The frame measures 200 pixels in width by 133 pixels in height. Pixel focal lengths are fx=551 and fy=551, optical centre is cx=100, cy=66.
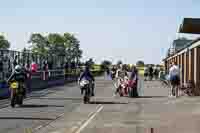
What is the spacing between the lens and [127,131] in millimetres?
13148

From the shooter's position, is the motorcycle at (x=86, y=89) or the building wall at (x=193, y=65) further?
the building wall at (x=193, y=65)

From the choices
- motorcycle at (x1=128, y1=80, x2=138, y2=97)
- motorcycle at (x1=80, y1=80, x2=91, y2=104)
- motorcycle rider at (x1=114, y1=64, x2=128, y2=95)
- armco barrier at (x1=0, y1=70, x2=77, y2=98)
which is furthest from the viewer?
motorcycle rider at (x1=114, y1=64, x2=128, y2=95)

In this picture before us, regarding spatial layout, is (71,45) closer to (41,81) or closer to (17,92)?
(41,81)

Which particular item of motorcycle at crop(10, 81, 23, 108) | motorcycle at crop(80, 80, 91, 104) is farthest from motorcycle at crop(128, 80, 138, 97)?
motorcycle at crop(10, 81, 23, 108)

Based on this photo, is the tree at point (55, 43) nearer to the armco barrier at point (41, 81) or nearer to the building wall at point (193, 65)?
the armco barrier at point (41, 81)

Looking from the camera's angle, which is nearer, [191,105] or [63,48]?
[191,105]

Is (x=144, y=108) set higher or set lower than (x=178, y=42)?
lower

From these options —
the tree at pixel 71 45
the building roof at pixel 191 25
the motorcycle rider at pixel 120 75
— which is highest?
the tree at pixel 71 45

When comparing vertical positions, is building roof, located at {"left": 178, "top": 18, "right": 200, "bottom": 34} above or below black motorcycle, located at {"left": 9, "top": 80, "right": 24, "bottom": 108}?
above

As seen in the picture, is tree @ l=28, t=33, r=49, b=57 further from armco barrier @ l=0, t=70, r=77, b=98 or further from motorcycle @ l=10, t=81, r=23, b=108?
motorcycle @ l=10, t=81, r=23, b=108

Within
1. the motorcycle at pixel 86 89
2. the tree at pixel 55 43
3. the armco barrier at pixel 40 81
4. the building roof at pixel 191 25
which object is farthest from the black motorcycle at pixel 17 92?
the tree at pixel 55 43

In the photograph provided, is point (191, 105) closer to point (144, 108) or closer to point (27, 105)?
point (144, 108)

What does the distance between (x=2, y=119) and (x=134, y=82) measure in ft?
37.0

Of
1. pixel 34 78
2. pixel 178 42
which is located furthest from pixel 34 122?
pixel 178 42
